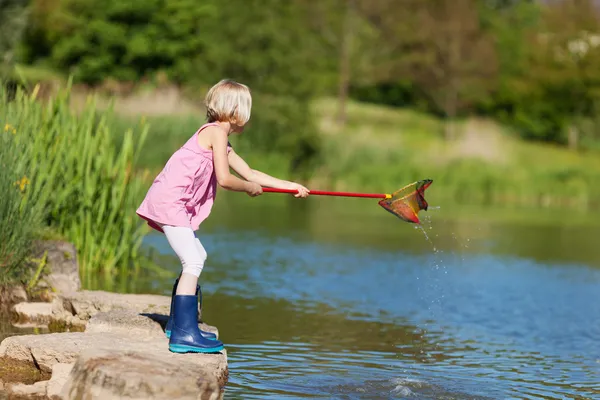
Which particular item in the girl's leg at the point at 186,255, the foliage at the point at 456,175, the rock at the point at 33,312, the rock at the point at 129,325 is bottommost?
the foliage at the point at 456,175

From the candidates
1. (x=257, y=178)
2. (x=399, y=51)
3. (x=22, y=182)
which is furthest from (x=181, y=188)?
(x=399, y=51)

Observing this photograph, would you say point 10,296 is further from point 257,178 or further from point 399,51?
point 399,51

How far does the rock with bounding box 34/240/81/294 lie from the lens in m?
9.27

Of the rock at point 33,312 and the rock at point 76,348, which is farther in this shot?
the rock at point 33,312

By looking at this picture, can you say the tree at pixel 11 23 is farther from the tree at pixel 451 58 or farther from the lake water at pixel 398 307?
the tree at pixel 451 58

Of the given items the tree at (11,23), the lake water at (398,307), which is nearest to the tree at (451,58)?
the tree at (11,23)

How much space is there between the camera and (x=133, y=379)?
18.1 feet

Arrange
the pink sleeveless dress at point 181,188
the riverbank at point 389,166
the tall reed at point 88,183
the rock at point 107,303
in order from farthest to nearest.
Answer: the riverbank at point 389,166
the tall reed at point 88,183
the rock at point 107,303
the pink sleeveless dress at point 181,188

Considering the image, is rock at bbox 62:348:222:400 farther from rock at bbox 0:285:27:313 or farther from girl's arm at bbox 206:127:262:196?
rock at bbox 0:285:27:313

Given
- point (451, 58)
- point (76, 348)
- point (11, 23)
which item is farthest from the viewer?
point (451, 58)

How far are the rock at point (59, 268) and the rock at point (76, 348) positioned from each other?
7.77ft

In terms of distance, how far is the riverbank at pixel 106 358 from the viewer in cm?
557

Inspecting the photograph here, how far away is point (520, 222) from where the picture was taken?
2405cm

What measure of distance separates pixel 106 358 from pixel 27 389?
81 cm
